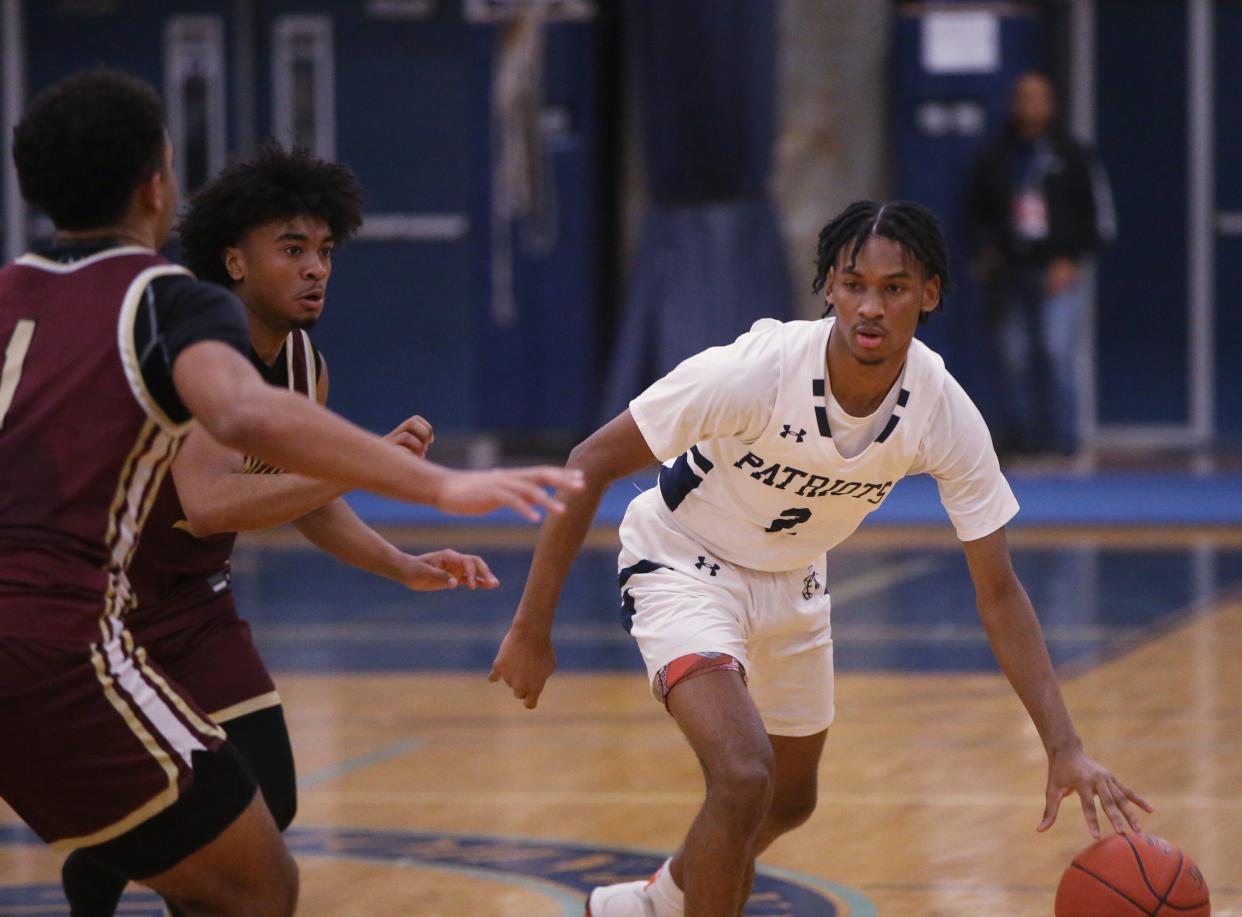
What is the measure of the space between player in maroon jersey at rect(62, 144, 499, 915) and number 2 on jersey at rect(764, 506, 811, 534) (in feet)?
1.97

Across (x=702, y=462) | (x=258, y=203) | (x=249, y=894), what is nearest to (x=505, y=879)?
(x=702, y=462)

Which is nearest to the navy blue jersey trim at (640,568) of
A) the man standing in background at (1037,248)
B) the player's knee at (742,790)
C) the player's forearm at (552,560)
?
the player's forearm at (552,560)

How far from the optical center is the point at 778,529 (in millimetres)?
4438

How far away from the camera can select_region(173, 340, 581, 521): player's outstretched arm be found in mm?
3006

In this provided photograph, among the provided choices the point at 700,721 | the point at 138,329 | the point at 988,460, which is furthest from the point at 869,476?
the point at 138,329

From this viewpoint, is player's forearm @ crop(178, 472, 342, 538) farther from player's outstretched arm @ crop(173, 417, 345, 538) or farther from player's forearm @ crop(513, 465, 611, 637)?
player's forearm @ crop(513, 465, 611, 637)

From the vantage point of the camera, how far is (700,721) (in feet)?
13.4

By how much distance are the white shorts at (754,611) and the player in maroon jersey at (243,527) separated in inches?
14.2

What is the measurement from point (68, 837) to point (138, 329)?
2.64ft

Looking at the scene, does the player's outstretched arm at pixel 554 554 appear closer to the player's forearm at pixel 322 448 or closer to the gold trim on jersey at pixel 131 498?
the gold trim on jersey at pixel 131 498

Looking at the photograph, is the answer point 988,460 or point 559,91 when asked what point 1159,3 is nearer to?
point 559,91

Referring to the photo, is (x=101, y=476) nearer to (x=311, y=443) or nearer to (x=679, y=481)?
(x=311, y=443)

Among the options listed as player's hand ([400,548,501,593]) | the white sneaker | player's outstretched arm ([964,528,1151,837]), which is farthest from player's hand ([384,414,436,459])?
the white sneaker

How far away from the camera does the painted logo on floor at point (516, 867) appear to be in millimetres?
4957
